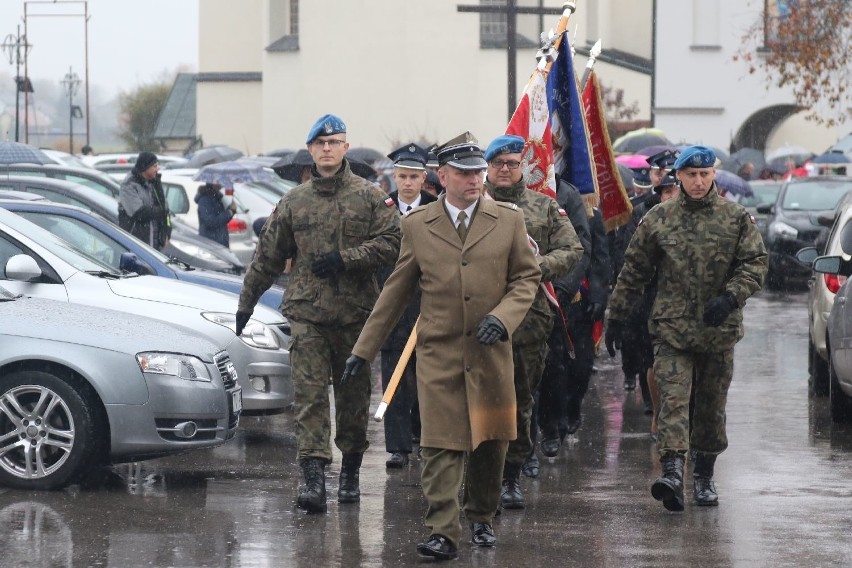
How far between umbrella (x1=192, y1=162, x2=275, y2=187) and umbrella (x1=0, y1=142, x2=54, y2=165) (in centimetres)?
286

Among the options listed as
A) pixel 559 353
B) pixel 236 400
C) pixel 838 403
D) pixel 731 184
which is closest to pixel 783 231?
pixel 731 184

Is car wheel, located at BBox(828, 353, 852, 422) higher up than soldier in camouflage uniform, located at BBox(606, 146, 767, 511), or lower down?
lower down

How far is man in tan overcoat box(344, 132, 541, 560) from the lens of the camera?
23.2ft

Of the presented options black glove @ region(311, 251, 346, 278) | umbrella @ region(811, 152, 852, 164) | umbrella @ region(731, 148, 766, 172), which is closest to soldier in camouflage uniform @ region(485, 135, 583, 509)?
black glove @ region(311, 251, 346, 278)

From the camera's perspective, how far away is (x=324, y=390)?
8289mm

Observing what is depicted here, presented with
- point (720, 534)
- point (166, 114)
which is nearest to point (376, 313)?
point (720, 534)

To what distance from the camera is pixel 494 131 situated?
164 ft

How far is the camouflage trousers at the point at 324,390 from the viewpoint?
822 cm

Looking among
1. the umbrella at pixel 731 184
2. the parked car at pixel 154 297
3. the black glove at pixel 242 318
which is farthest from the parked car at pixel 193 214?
the black glove at pixel 242 318

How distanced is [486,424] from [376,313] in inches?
26.8

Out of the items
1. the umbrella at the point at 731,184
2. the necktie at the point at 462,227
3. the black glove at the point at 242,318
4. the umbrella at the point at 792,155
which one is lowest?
the black glove at the point at 242,318

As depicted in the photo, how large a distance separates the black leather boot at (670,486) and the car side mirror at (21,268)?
360 centimetres

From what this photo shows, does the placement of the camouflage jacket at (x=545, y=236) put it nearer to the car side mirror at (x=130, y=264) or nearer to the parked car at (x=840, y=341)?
the parked car at (x=840, y=341)

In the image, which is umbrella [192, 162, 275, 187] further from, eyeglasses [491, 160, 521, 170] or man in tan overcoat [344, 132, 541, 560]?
man in tan overcoat [344, 132, 541, 560]
